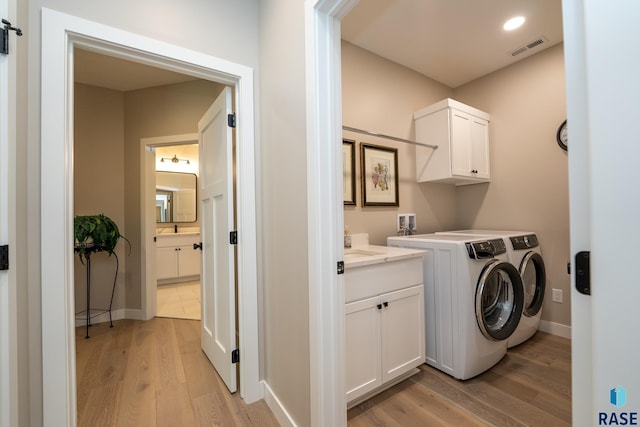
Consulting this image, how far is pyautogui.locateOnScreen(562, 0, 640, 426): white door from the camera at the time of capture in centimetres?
42

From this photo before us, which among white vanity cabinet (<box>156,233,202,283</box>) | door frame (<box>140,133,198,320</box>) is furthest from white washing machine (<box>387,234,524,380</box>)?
white vanity cabinet (<box>156,233,202,283</box>)

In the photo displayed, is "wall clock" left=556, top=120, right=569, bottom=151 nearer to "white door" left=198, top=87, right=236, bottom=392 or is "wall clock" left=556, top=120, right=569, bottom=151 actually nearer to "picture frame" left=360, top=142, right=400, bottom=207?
"picture frame" left=360, top=142, right=400, bottom=207

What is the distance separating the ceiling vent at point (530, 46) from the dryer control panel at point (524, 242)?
1.70 meters

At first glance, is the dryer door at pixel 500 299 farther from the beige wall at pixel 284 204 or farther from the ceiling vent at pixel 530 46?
the ceiling vent at pixel 530 46

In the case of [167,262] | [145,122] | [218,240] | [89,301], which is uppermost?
[145,122]

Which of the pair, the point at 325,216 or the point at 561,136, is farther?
the point at 561,136

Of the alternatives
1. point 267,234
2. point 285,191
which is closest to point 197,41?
point 285,191

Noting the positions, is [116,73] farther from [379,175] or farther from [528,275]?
[528,275]

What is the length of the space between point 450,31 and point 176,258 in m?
4.81

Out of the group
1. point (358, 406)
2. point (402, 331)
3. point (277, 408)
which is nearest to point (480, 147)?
point (402, 331)

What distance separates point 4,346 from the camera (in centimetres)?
86

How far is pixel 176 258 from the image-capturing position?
14.9 ft

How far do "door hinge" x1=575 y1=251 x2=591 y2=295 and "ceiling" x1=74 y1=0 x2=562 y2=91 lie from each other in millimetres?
2119

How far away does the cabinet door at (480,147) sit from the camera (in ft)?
8.79
